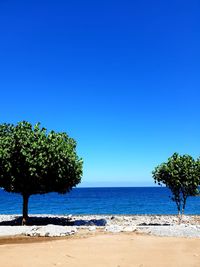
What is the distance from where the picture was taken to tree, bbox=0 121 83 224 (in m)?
35.4

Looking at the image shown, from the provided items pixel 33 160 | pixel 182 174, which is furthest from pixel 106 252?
pixel 182 174

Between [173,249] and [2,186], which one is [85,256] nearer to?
[173,249]

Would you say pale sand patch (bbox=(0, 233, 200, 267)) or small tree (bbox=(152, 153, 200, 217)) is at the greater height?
small tree (bbox=(152, 153, 200, 217))

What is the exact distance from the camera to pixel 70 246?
2423 centimetres

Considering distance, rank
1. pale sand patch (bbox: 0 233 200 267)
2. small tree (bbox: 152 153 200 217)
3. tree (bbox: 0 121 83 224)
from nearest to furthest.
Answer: pale sand patch (bbox: 0 233 200 267)
tree (bbox: 0 121 83 224)
small tree (bbox: 152 153 200 217)

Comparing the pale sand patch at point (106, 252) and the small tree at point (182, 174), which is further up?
the small tree at point (182, 174)

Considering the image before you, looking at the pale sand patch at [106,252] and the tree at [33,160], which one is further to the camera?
the tree at [33,160]

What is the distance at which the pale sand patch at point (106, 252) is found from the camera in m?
19.7

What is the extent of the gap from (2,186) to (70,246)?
53.1 ft

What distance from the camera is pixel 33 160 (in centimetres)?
3503

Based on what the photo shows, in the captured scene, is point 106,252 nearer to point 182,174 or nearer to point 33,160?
point 33,160

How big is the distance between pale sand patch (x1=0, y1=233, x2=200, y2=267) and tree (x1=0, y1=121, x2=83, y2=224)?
9826mm

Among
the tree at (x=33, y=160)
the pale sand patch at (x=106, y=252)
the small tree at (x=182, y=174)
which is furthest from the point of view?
the small tree at (x=182, y=174)

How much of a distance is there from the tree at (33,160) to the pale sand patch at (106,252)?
387 inches
